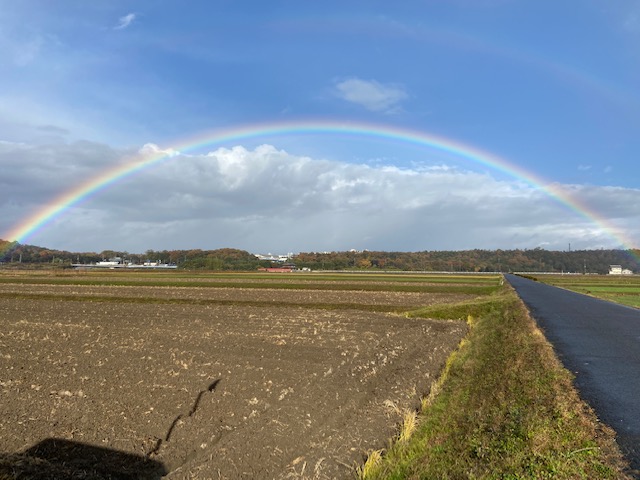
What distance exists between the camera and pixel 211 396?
10.9m

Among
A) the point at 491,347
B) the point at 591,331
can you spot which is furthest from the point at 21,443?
the point at 591,331

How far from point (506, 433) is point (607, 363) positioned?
8.02m

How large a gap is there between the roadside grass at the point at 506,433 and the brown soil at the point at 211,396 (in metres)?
0.72

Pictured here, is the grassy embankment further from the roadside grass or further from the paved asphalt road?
the roadside grass

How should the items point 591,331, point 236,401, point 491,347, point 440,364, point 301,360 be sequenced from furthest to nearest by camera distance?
point 591,331, point 491,347, point 440,364, point 301,360, point 236,401

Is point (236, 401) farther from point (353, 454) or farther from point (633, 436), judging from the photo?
point (633, 436)

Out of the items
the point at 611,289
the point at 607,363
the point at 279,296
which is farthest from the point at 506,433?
the point at 611,289

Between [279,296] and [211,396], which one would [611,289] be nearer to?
[279,296]

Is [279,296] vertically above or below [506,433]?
below

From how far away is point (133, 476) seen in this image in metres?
7.60

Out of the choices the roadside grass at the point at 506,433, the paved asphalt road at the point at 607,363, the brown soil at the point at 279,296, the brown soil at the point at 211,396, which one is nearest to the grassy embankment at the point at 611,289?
the brown soil at the point at 279,296

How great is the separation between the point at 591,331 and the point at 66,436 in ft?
71.3

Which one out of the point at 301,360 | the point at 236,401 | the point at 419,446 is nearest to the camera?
the point at 419,446

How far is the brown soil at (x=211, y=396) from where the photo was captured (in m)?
8.16
